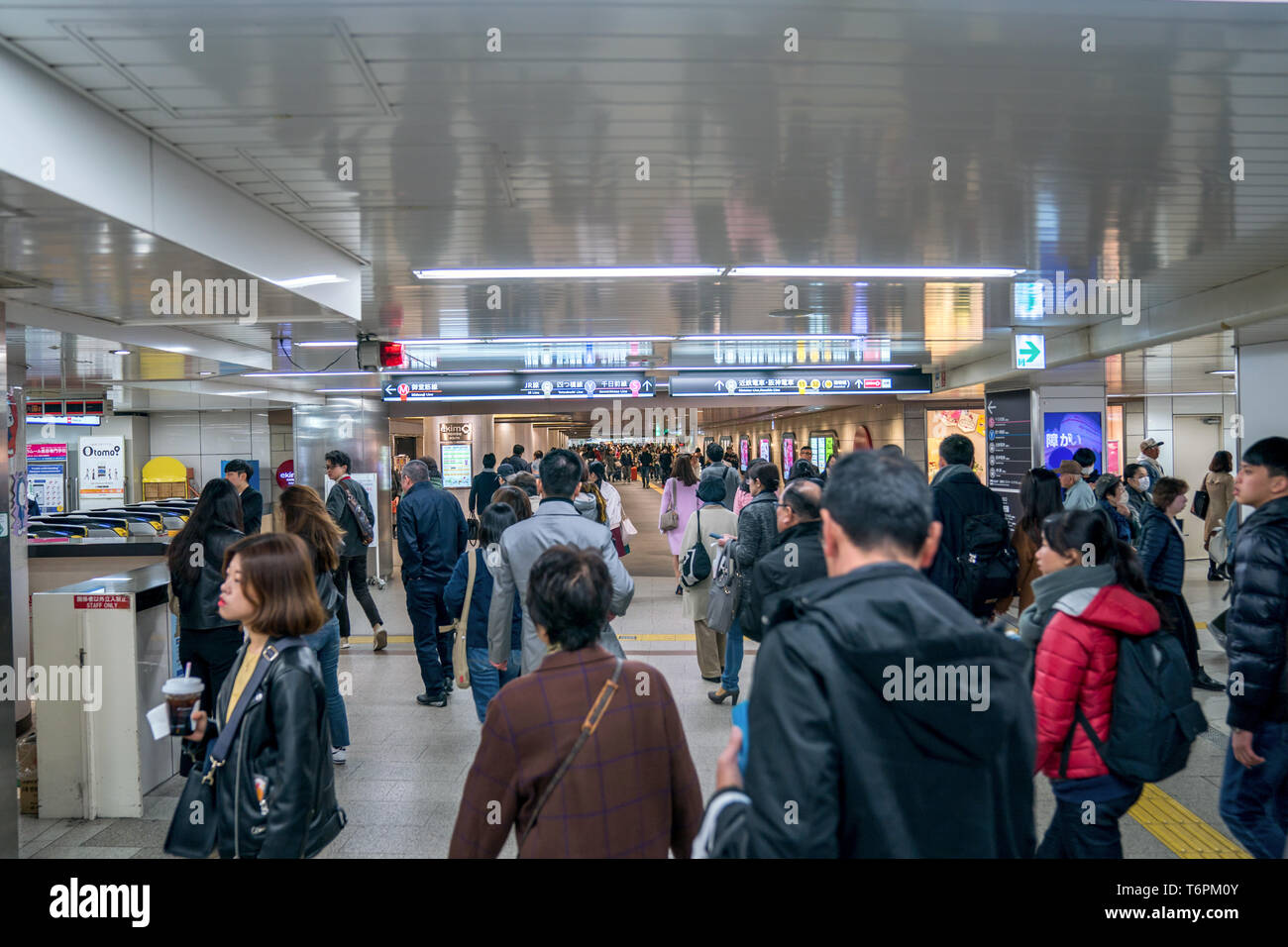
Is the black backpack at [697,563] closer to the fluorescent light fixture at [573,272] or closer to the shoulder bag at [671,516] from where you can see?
the fluorescent light fixture at [573,272]

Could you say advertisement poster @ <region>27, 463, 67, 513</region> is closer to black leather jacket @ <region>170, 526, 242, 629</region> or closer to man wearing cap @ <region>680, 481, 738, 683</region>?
black leather jacket @ <region>170, 526, 242, 629</region>

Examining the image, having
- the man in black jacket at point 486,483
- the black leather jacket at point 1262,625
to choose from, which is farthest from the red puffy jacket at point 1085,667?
the man in black jacket at point 486,483

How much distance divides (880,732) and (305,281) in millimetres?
4993

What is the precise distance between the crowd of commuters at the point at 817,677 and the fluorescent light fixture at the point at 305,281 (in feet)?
3.90

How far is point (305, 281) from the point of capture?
18.0 ft

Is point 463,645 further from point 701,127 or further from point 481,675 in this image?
point 701,127

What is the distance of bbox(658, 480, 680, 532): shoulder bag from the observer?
9570 millimetres

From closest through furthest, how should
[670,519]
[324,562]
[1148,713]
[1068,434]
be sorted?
[1148,713] < [324,562] < [670,519] < [1068,434]

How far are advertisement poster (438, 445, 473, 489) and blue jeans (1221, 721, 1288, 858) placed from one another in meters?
16.7

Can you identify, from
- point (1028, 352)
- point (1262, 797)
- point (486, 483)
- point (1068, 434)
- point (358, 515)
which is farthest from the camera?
point (1068, 434)

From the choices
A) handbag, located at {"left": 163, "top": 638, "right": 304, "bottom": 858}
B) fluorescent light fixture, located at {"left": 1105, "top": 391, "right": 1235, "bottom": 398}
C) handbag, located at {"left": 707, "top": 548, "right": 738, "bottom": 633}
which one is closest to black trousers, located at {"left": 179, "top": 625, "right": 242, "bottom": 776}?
handbag, located at {"left": 163, "top": 638, "right": 304, "bottom": 858}

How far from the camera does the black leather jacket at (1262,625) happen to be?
329 cm

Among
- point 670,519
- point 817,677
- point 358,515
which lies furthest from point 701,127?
point 670,519
